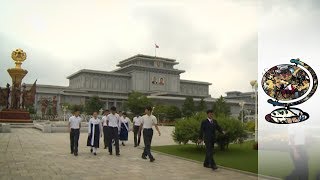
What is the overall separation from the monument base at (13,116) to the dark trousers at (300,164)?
3400 centimetres

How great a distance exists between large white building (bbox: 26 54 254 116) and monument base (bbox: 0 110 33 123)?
48745mm

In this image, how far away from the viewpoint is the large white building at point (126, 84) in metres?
87.6

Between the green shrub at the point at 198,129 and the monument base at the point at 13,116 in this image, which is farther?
the monument base at the point at 13,116

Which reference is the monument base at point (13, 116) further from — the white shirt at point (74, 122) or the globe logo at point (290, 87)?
the globe logo at point (290, 87)

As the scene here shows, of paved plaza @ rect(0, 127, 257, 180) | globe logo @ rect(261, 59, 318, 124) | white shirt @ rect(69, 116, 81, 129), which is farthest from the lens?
white shirt @ rect(69, 116, 81, 129)

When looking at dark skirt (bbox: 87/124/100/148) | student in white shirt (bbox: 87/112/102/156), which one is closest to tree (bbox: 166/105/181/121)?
student in white shirt (bbox: 87/112/102/156)

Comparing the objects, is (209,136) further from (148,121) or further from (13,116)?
(13,116)

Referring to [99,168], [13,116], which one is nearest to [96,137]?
[99,168]

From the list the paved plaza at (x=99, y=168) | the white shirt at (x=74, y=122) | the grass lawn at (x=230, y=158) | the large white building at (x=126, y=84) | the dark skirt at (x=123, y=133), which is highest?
the large white building at (x=126, y=84)

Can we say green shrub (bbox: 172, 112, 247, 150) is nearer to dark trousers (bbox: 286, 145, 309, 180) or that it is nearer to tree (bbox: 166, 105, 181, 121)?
dark trousers (bbox: 286, 145, 309, 180)

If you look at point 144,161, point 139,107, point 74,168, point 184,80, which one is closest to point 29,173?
point 74,168

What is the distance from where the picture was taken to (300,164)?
7.57 m

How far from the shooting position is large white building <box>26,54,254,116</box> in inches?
3450

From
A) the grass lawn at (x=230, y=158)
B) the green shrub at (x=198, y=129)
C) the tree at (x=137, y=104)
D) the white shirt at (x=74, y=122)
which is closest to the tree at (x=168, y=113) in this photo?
the tree at (x=137, y=104)
